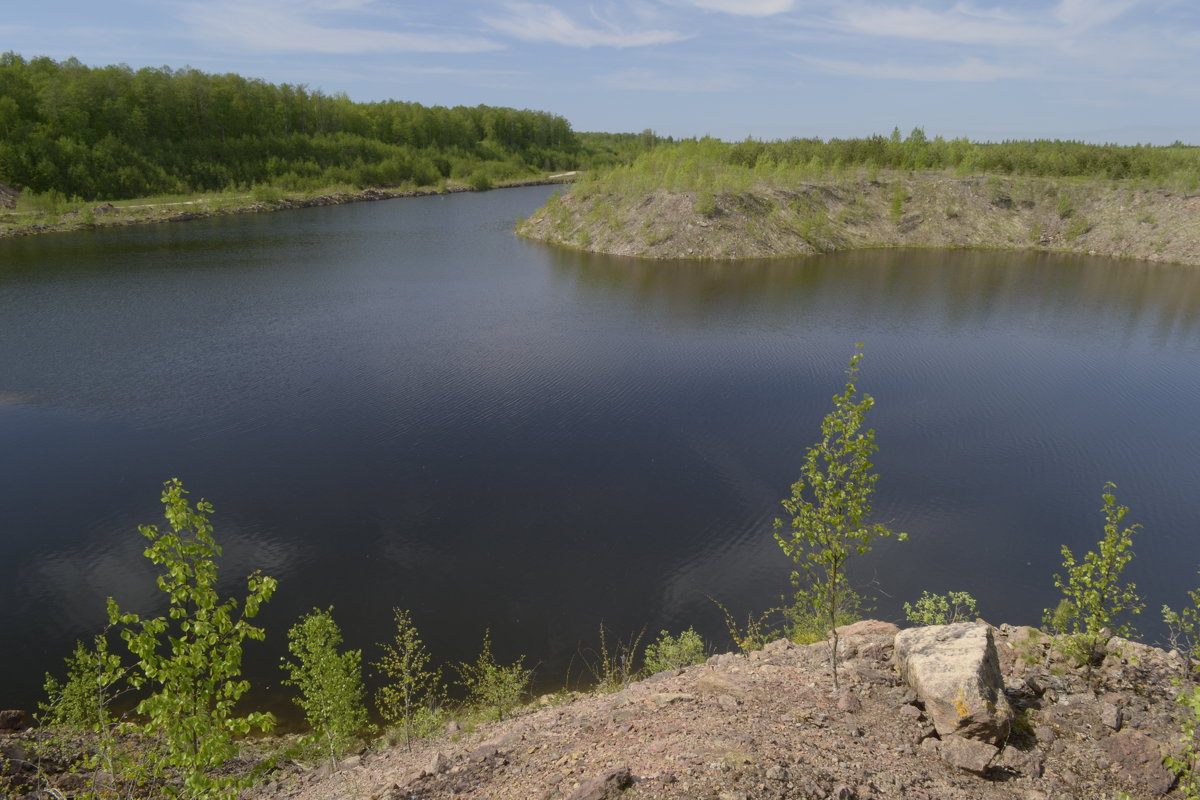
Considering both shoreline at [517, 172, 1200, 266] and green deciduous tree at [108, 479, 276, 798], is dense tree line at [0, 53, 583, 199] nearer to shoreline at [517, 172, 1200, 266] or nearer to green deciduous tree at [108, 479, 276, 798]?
shoreline at [517, 172, 1200, 266]

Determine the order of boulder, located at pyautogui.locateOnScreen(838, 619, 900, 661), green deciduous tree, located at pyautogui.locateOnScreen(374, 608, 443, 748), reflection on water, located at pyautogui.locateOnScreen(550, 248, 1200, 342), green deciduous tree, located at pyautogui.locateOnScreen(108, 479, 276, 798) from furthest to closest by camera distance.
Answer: reflection on water, located at pyautogui.locateOnScreen(550, 248, 1200, 342)
green deciduous tree, located at pyautogui.locateOnScreen(374, 608, 443, 748)
boulder, located at pyautogui.locateOnScreen(838, 619, 900, 661)
green deciduous tree, located at pyautogui.locateOnScreen(108, 479, 276, 798)

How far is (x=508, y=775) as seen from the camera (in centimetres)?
1123

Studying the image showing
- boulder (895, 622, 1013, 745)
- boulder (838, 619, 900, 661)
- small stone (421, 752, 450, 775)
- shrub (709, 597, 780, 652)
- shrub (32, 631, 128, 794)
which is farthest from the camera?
shrub (709, 597, 780, 652)

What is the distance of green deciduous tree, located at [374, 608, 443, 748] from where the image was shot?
16.7m

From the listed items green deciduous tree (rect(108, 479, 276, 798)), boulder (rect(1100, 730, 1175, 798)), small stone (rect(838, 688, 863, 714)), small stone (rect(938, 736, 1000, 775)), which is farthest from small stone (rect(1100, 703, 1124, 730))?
green deciduous tree (rect(108, 479, 276, 798))

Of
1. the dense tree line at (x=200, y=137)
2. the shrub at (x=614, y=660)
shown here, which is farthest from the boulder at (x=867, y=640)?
the dense tree line at (x=200, y=137)

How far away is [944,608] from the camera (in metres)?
19.3

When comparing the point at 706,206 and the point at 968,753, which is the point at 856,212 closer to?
the point at 706,206

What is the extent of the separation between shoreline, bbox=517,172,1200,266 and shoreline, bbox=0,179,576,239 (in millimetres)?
54444

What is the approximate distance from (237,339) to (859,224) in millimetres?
75005

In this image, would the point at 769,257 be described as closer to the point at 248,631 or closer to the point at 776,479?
the point at 776,479

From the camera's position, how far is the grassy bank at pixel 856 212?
78125mm

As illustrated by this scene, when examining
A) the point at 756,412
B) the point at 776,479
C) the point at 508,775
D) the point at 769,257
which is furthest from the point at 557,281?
the point at 508,775

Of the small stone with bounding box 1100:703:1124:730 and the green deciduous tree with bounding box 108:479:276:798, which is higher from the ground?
the green deciduous tree with bounding box 108:479:276:798
